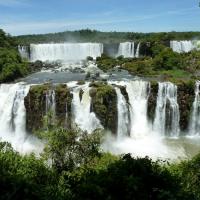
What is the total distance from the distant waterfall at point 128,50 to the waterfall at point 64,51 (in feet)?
8.00

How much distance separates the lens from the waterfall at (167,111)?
1270 inches

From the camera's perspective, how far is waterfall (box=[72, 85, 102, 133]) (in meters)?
31.2

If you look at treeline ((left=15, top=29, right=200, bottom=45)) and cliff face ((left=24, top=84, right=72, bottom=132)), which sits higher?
treeline ((left=15, top=29, right=200, bottom=45))

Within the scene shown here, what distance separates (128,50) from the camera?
184 feet

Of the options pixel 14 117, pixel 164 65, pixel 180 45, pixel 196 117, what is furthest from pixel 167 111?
pixel 180 45

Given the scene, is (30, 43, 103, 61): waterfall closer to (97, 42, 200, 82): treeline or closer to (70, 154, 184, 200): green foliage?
(97, 42, 200, 82): treeline

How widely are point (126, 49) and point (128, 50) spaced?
0.31 m

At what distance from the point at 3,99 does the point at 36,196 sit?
2344 centimetres

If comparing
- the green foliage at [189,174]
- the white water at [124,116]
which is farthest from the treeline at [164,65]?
the green foliage at [189,174]

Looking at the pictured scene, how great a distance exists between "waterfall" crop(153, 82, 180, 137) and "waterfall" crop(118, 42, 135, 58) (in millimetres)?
22976

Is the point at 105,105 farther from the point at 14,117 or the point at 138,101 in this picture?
the point at 14,117

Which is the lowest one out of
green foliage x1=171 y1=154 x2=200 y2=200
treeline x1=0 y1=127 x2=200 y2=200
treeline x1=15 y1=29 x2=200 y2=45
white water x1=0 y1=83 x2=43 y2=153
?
white water x1=0 y1=83 x2=43 y2=153

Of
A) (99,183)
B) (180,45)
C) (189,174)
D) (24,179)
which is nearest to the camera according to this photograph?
(99,183)

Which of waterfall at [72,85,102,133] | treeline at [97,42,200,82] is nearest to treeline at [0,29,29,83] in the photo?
treeline at [97,42,200,82]
